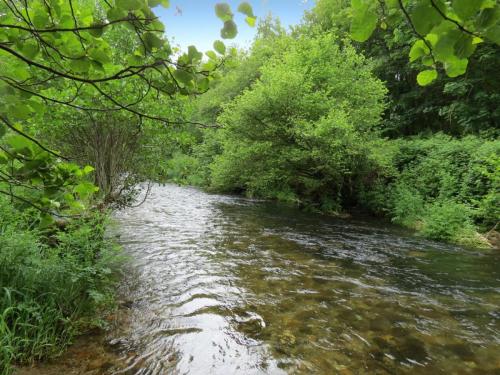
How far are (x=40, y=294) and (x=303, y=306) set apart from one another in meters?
3.56

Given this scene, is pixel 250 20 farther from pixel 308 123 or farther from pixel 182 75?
pixel 308 123

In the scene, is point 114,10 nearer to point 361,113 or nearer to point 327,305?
point 327,305

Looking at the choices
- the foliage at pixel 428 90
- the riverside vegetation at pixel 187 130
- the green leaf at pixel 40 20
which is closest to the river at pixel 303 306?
the riverside vegetation at pixel 187 130

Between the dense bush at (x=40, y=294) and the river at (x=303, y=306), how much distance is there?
0.51 m

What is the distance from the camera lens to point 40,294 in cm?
374

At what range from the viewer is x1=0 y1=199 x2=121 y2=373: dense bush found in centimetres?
329

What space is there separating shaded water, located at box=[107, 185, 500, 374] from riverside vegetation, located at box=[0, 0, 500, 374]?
89 centimetres

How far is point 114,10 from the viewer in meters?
1.18

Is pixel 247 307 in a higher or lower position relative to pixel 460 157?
lower

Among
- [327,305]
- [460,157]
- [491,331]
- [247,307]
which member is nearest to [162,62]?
[247,307]

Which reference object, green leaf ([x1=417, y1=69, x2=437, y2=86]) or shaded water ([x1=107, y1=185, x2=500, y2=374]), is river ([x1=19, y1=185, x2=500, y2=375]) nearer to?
shaded water ([x1=107, y1=185, x2=500, y2=374])

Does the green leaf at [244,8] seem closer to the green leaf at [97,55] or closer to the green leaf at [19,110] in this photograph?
the green leaf at [97,55]

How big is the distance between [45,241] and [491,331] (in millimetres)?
6673

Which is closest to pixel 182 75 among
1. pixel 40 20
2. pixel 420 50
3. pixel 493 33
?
pixel 40 20
